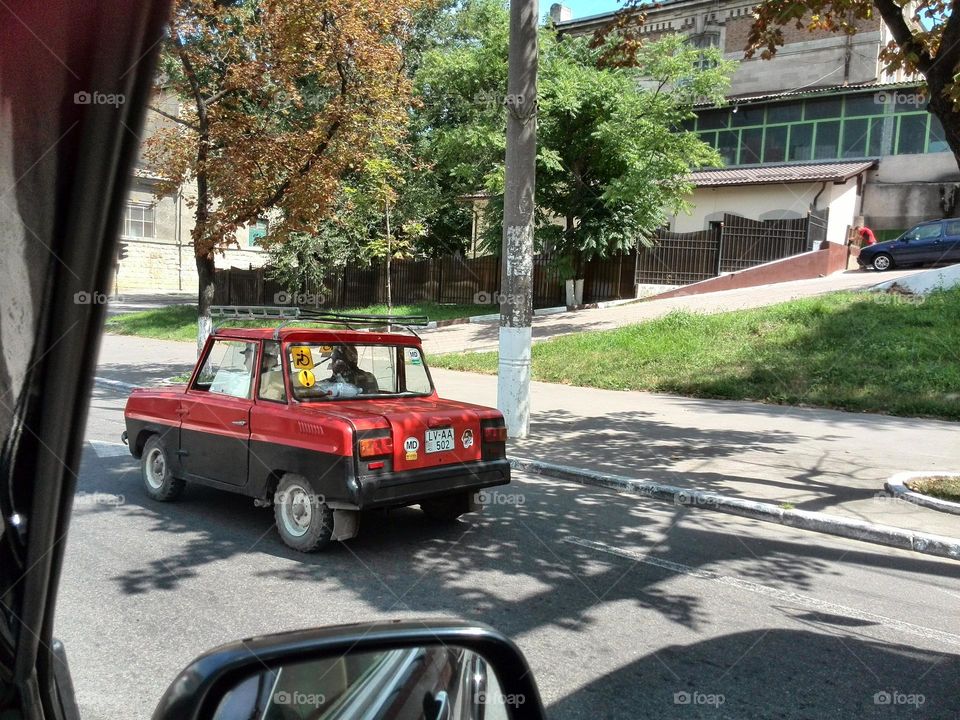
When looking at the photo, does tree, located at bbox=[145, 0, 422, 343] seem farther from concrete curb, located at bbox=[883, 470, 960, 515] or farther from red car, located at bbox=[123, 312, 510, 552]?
concrete curb, located at bbox=[883, 470, 960, 515]

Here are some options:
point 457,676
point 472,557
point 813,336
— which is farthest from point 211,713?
point 813,336

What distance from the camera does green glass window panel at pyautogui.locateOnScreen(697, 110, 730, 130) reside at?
116ft

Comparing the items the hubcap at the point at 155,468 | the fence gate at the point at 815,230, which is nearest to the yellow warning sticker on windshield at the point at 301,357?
the hubcap at the point at 155,468

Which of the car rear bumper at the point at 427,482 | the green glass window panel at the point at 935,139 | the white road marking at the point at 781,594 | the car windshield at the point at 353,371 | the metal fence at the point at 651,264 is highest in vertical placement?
the green glass window panel at the point at 935,139

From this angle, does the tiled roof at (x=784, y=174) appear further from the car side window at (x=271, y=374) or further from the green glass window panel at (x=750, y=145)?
the car side window at (x=271, y=374)

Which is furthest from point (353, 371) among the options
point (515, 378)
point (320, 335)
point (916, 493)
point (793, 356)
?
point (793, 356)

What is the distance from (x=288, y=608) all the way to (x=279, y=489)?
4.43 ft

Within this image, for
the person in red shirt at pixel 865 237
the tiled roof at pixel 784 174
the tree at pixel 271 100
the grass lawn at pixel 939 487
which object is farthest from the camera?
the tiled roof at pixel 784 174

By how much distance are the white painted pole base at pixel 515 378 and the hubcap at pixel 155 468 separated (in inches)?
177

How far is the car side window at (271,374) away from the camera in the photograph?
609 cm

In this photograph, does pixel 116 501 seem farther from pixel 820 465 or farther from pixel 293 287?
pixel 293 287

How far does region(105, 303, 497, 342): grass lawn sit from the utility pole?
47.8ft

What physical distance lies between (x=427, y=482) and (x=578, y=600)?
1.44m

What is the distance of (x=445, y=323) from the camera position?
2419cm
